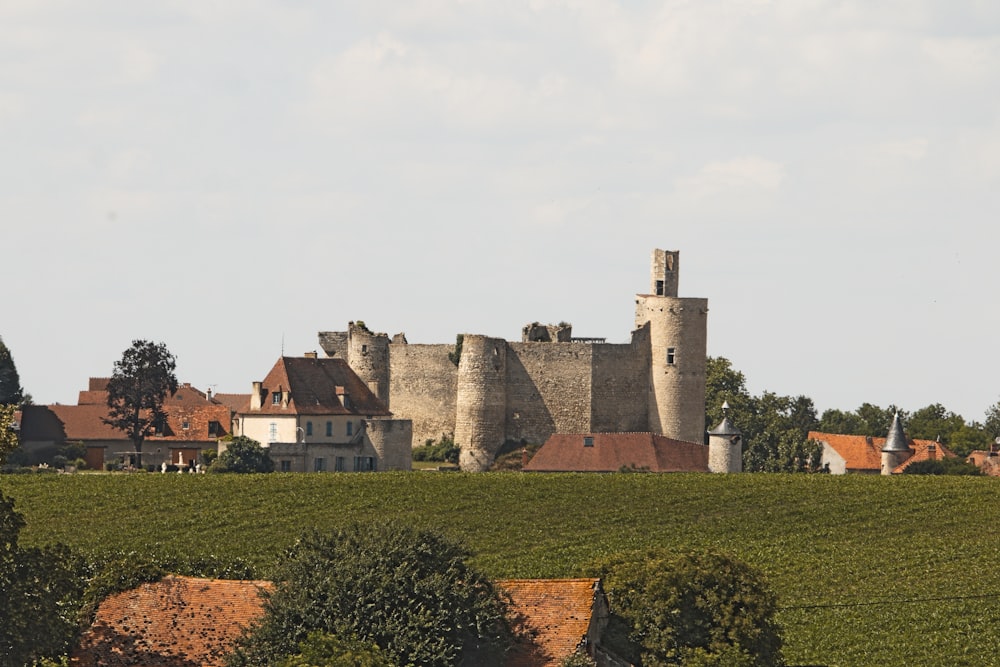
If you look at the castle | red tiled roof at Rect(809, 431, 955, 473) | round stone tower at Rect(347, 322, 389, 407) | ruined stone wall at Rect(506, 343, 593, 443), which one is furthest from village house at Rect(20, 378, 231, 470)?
red tiled roof at Rect(809, 431, 955, 473)

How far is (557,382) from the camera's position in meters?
84.9

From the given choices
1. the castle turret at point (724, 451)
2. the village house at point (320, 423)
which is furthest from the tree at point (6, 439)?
the castle turret at point (724, 451)

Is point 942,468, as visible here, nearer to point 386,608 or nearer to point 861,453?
point 861,453

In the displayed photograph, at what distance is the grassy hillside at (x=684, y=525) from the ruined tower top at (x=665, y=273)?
17300 millimetres

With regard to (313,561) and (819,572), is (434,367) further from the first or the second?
(313,561)

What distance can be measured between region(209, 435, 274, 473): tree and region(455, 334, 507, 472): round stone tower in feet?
34.6

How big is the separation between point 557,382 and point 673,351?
5.18 metres

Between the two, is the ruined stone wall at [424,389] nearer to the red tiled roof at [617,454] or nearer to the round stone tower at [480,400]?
the round stone tower at [480,400]

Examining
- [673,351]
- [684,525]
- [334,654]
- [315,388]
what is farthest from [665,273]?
[334,654]

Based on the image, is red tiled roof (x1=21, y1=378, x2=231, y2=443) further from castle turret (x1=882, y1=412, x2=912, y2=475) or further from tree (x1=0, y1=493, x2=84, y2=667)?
tree (x1=0, y1=493, x2=84, y2=667)

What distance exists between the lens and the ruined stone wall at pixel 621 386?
84.2 meters

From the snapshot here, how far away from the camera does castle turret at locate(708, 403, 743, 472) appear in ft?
256

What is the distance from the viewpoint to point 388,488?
64750 millimetres

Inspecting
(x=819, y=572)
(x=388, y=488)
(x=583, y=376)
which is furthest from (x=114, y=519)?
(x=583, y=376)
